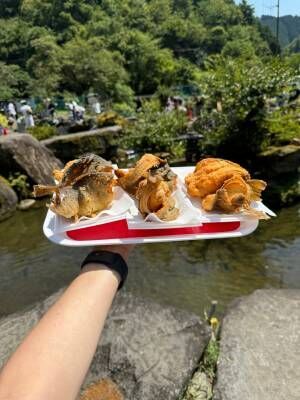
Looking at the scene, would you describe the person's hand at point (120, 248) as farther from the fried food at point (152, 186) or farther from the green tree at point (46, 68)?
the green tree at point (46, 68)

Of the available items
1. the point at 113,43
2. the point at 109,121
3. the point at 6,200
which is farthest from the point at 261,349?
the point at 113,43

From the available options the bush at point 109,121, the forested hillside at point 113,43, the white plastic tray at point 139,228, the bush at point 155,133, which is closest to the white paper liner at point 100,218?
the white plastic tray at point 139,228

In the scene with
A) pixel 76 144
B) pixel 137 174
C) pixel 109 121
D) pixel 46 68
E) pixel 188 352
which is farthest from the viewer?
pixel 46 68

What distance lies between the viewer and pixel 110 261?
5.04ft

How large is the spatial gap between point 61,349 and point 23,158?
41.5ft

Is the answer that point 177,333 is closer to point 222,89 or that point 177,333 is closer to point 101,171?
point 101,171

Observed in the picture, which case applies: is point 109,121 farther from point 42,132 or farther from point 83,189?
point 83,189

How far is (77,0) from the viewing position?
64.8 metres

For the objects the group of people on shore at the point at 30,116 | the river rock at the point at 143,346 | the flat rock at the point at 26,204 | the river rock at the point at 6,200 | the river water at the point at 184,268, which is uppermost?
the group of people on shore at the point at 30,116

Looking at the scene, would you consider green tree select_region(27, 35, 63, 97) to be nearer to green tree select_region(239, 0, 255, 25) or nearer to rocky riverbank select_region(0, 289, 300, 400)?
rocky riverbank select_region(0, 289, 300, 400)

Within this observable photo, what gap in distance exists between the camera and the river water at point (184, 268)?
285 inches

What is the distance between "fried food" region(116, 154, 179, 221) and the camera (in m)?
1.95

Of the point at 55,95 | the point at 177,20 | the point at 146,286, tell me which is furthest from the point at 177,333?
the point at 177,20

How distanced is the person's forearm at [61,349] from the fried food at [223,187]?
2.58 feet
